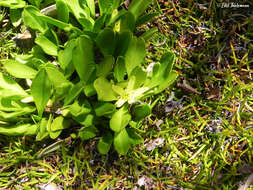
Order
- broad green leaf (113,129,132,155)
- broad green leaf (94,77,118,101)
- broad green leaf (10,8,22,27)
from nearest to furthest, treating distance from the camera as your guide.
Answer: broad green leaf (94,77,118,101), broad green leaf (113,129,132,155), broad green leaf (10,8,22,27)

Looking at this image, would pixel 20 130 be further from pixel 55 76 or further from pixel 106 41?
pixel 106 41

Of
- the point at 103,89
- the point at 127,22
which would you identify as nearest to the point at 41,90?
the point at 103,89

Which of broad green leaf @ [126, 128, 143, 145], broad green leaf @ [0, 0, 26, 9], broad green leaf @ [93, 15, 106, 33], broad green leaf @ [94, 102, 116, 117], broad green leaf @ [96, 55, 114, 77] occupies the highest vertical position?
broad green leaf @ [0, 0, 26, 9]

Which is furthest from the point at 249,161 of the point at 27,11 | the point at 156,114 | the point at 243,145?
the point at 27,11

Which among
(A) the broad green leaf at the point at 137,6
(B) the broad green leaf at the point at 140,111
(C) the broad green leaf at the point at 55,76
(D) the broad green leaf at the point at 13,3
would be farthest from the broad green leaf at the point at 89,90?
(D) the broad green leaf at the point at 13,3

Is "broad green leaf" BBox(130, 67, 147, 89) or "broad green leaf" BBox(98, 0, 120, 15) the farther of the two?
"broad green leaf" BBox(98, 0, 120, 15)

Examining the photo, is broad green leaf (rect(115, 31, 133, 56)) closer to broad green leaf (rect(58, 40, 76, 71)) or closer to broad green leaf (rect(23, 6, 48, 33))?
broad green leaf (rect(58, 40, 76, 71))

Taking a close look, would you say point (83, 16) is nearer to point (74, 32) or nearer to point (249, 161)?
point (74, 32)

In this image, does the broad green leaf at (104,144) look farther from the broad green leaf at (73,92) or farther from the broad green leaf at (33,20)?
the broad green leaf at (33,20)

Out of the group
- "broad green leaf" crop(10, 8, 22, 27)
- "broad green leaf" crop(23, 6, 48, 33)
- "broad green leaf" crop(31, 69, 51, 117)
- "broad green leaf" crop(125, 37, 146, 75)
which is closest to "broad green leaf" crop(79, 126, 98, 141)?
"broad green leaf" crop(31, 69, 51, 117)
